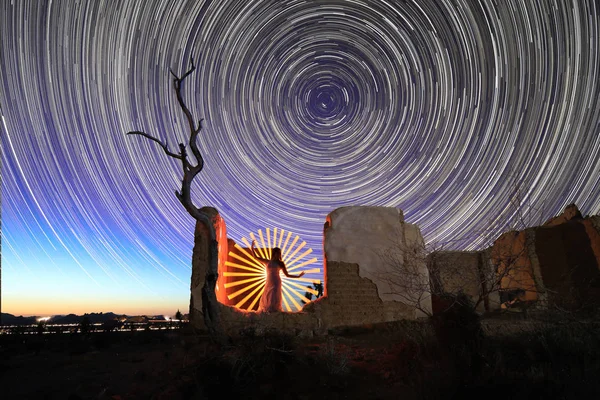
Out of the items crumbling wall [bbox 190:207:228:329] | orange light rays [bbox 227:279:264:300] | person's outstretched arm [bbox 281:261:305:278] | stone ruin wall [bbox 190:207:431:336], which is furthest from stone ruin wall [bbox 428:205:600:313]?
crumbling wall [bbox 190:207:228:329]

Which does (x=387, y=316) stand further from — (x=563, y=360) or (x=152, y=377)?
(x=152, y=377)

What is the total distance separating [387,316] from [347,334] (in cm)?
144

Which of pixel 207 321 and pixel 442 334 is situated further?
pixel 207 321

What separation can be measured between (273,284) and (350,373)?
479 cm

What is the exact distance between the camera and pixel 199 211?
9.22 metres

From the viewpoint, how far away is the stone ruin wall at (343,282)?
987cm

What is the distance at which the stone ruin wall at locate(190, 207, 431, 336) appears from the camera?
32.4 feet

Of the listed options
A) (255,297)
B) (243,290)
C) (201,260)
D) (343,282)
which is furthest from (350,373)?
(255,297)

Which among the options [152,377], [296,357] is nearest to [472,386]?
[296,357]

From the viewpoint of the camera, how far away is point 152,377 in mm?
7473

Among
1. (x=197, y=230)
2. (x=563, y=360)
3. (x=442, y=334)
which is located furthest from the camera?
(x=197, y=230)

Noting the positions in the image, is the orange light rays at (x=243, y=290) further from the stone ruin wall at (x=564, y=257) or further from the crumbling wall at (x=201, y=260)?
the stone ruin wall at (x=564, y=257)

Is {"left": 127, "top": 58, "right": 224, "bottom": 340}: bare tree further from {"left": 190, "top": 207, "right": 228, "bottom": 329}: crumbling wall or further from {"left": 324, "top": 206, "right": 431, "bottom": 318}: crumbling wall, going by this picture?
{"left": 324, "top": 206, "right": 431, "bottom": 318}: crumbling wall

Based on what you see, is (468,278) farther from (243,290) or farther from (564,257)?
(243,290)
